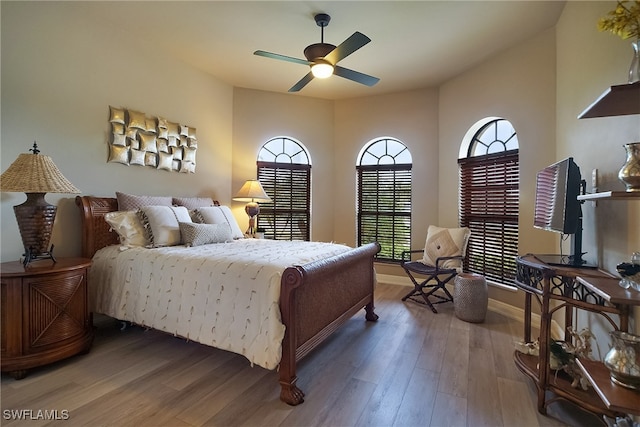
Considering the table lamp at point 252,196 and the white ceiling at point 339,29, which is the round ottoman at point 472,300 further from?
the table lamp at point 252,196

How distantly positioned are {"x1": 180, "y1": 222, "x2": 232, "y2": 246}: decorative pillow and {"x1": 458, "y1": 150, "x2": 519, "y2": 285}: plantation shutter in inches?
123

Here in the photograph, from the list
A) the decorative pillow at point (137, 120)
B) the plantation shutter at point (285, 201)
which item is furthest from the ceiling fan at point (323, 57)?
the plantation shutter at point (285, 201)

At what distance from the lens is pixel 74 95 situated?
2855 mm

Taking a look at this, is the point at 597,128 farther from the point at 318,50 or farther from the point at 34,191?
the point at 34,191

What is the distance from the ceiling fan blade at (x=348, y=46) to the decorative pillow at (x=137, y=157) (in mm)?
2222

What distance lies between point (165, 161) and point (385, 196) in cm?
313

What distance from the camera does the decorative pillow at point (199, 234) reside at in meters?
2.92

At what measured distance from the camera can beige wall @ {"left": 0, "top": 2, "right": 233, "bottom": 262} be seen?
8.14 feet

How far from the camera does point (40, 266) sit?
7.36ft

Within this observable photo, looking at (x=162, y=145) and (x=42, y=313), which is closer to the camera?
(x=42, y=313)

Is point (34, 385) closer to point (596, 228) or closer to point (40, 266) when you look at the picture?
point (40, 266)

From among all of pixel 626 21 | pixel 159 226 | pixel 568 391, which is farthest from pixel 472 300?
pixel 159 226

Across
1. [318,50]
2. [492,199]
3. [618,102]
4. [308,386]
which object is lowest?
[308,386]

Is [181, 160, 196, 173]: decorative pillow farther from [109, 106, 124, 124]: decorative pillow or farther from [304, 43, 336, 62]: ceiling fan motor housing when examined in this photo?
[304, 43, 336, 62]: ceiling fan motor housing
